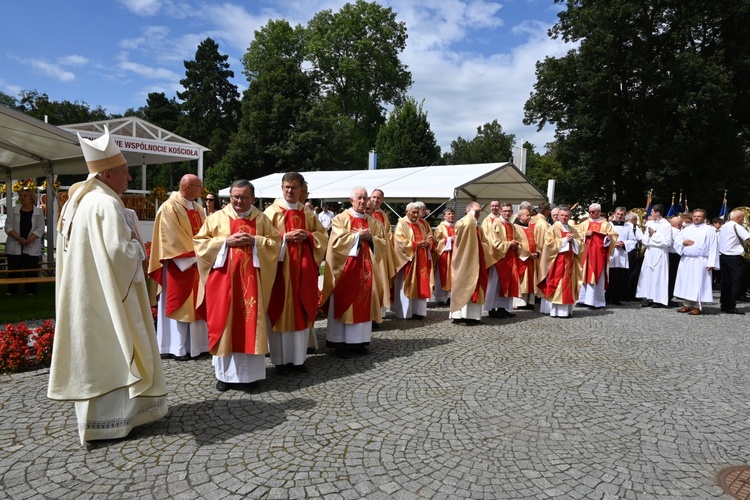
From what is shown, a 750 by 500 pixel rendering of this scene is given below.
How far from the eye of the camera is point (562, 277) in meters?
9.15

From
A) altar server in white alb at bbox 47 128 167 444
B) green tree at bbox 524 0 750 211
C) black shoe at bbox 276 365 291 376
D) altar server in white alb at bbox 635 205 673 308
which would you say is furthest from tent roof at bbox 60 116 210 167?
green tree at bbox 524 0 750 211

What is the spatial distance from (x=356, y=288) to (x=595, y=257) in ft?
20.8

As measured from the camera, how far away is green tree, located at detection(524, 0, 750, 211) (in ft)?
70.7

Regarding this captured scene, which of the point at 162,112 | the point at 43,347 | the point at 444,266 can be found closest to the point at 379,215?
the point at 444,266

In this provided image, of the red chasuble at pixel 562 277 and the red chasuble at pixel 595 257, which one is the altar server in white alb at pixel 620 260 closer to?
the red chasuble at pixel 595 257

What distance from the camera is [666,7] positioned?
22656 millimetres

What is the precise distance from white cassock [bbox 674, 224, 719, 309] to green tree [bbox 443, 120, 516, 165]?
63837 millimetres

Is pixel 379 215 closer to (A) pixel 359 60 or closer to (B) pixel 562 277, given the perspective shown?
(B) pixel 562 277

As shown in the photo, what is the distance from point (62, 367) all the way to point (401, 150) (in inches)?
1495

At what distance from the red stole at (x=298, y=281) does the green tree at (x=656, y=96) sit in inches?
838

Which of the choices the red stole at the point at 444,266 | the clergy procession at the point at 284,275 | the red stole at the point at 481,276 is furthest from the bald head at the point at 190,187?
the red stole at the point at 444,266

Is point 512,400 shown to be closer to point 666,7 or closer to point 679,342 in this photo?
point 679,342

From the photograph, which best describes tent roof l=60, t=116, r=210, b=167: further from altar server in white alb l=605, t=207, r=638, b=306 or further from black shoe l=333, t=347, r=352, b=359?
altar server in white alb l=605, t=207, r=638, b=306

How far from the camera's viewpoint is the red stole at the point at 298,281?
17.4 feet
